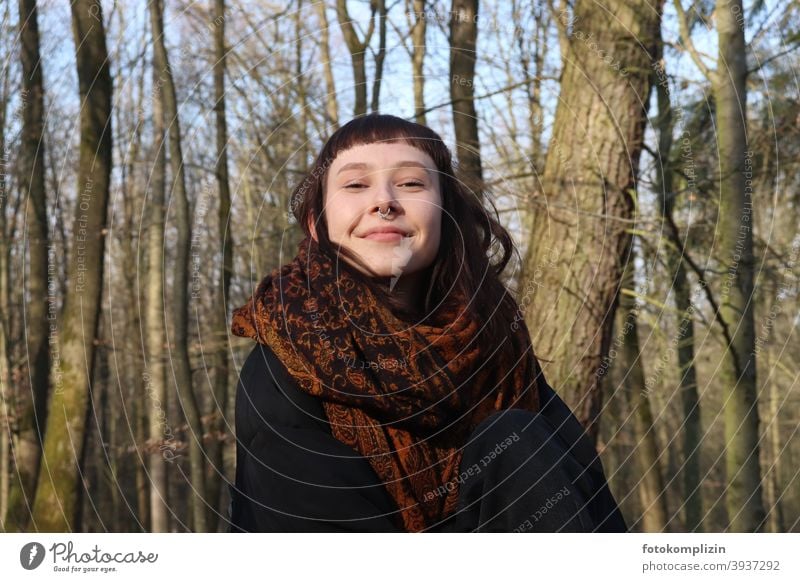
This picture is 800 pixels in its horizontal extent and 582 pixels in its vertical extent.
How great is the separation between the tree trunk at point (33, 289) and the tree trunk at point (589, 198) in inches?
134

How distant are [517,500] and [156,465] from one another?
16.9 feet

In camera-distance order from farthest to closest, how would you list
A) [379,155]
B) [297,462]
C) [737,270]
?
1. [737,270]
2. [379,155]
3. [297,462]

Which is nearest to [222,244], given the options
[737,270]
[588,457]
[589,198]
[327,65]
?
[327,65]

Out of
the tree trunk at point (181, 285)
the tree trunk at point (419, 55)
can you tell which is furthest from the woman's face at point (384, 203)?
the tree trunk at point (181, 285)

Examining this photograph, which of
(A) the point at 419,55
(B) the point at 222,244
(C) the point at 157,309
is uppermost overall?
(A) the point at 419,55

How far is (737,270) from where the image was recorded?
4.78 meters

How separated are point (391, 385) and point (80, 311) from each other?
319 centimetres

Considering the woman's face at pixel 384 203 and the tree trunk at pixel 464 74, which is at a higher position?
the tree trunk at pixel 464 74

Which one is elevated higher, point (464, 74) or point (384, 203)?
point (464, 74)

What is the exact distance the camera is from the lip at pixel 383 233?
289cm

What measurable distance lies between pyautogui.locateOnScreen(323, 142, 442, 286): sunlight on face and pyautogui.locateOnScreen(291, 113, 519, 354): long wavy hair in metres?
0.03

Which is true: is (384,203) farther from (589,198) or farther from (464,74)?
(464,74)

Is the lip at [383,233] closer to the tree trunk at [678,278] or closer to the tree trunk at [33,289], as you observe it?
the tree trunk at [678,278]
